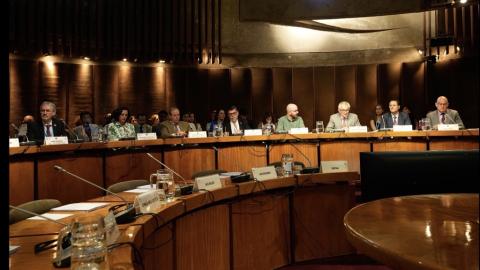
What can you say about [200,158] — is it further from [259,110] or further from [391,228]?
[391,228]

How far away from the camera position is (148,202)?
206 cm

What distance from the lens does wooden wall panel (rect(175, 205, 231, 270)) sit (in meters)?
→ 2.45

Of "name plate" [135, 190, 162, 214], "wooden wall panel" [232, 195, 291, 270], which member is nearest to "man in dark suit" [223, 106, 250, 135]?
"wooden wall panel" [232, 195, 291, 270]

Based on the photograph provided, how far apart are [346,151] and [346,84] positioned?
341 cm

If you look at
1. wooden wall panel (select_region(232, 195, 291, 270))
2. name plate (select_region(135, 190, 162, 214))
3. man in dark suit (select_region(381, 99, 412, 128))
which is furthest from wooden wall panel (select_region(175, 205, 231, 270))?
man in dark suit (select_region(381, 99, 412, 128))

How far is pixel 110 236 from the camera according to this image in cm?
149

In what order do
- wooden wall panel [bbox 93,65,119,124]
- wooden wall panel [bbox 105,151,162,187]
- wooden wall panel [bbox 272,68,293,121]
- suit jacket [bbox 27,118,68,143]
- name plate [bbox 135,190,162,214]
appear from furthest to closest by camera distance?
1. wooden wall panel [bbox 272,68,293,121]
2. wooden wall panel [bbox 93,65,119,124]
3. suit jacket [bbox 27,118,68,143]
4. wooden wall panel [bbox 105,151,162,187]
5. name plate [bbox 135,190,162,214]

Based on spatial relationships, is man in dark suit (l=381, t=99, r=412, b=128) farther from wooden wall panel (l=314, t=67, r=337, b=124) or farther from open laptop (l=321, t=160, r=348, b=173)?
open laptop (l=321, t=160, r=348, b=173)

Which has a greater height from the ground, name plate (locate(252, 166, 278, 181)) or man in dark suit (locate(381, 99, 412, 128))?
man in dark suit (locate(381, 99, 412, 128))

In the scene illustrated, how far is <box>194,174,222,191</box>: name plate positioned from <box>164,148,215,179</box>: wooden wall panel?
262 cm

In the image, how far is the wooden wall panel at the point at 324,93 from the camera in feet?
28.4

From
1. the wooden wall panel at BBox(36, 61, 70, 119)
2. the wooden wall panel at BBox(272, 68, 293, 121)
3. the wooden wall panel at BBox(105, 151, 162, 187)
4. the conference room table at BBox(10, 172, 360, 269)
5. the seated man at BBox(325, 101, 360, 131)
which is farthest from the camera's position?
the wooden wall panel at BBox(272, 68, 293, 121)

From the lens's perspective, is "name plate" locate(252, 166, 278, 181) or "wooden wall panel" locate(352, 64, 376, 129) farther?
"wooden wall panel" locate(352, 64, 376, 129)

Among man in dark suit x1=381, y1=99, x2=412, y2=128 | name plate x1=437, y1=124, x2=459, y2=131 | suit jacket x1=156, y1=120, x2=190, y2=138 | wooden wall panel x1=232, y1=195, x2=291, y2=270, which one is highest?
man in dark suit x1=381, y1=99, x2=412, y2=128
